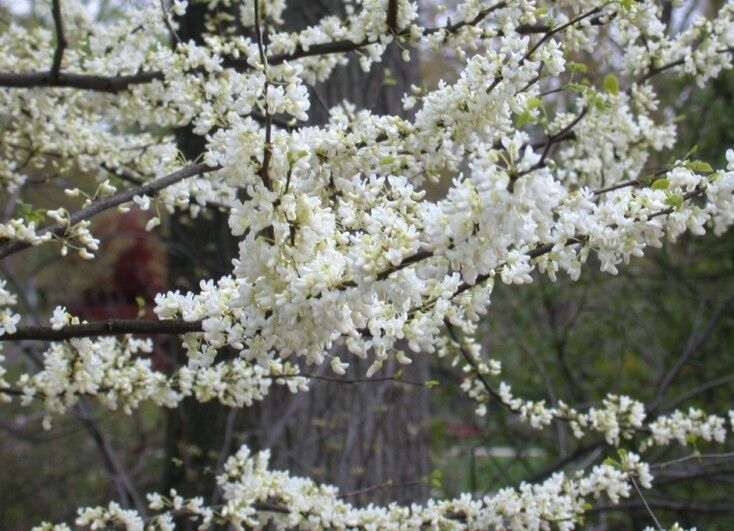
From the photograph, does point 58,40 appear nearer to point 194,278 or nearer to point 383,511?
point 383,511

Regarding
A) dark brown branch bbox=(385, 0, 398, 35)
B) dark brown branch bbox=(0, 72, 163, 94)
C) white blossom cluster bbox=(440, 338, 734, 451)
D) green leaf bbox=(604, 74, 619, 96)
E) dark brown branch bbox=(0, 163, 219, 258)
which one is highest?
dark brown branch bbox=(0, 72, 163, 94)

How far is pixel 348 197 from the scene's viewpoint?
6.17 feet

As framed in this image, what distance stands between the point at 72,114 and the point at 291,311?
216 cm

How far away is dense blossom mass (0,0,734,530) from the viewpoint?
1471 mm

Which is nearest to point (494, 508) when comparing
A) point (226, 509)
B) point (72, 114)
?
point (226, 509)

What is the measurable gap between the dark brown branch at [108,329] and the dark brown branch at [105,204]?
0.18 meters

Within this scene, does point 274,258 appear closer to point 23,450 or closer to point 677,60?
point 677,60

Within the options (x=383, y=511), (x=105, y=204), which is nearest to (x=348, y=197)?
(x=105, y=204)

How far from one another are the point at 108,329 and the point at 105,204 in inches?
13.6

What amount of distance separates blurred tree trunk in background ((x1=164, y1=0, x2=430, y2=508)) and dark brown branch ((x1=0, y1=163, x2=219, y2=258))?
72.5 inches

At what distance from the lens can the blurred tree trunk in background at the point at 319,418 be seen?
12.9 ft

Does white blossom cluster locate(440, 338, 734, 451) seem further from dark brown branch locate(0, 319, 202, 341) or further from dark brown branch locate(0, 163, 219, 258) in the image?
dark brown branch locate(0, 319, 202, 341)

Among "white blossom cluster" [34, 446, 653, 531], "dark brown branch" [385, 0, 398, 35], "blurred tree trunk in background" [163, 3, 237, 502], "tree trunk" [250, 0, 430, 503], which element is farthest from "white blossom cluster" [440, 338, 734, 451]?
"blurred tree trunk in background" [163, 3, 237, 502]

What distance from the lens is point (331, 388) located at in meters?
4.08
